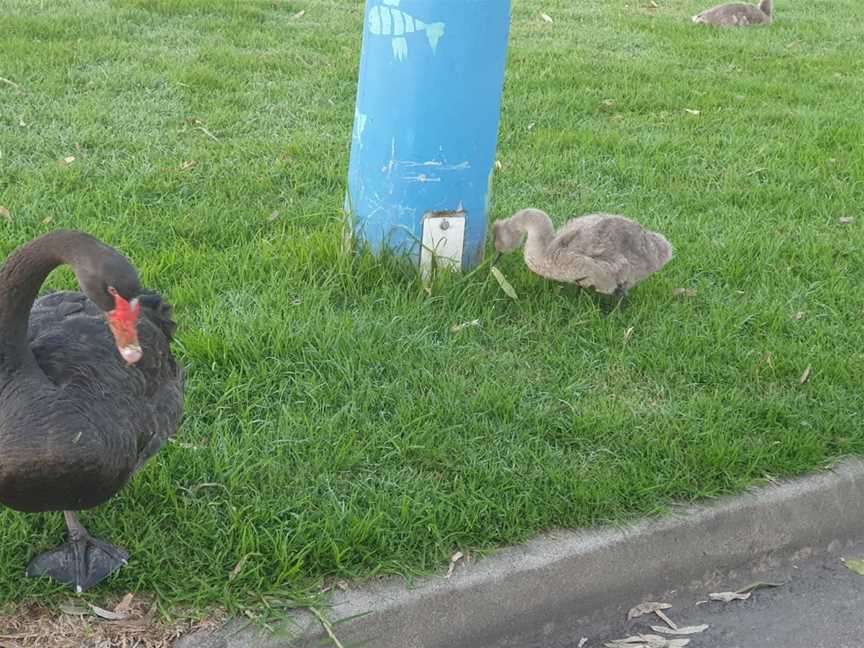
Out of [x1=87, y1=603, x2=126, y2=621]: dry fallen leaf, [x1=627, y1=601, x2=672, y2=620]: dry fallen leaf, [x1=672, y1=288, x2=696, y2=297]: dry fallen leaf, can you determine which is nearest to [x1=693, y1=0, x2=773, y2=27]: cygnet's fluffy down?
[x1=672, y1=288, x2=696, y2=297]: dry fallen leaf

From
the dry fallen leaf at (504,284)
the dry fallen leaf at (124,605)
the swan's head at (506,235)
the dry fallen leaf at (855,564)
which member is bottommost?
the dry fallen leaf at (855,564)

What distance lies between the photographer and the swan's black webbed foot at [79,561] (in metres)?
2.90

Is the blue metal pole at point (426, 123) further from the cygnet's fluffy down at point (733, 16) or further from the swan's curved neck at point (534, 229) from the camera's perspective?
the cygnet's fluffy down at point (733, 16)

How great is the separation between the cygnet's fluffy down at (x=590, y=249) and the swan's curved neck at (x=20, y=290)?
7.76 feet

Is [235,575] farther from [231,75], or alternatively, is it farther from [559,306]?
[231,75]

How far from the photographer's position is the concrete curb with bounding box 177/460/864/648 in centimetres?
297

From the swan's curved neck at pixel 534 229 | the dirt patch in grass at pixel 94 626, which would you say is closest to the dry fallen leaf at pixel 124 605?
the dirt patch in grass at pixel 94 626

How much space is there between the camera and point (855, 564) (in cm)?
361

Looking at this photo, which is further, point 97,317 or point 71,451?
point 97,317

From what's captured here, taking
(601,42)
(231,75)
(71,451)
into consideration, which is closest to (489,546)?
(71,451)

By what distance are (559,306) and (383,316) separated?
A: 821 mm

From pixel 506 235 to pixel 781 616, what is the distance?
82.4 inches

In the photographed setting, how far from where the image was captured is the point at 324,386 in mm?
3865

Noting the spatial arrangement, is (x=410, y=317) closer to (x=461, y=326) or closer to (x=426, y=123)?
(x=461, y=326)
